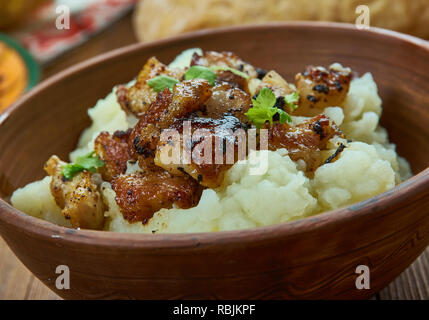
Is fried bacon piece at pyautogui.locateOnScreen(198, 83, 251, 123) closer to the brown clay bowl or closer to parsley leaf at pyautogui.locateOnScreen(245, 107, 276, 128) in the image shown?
parsley leaf at pyautogui.locateOnScreen(245, 107, 276, 128)

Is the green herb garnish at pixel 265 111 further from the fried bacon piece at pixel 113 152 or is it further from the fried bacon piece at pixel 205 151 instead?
the fried bacon piece at pixel 113 152

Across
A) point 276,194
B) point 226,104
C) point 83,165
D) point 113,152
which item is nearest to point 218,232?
point 276,194

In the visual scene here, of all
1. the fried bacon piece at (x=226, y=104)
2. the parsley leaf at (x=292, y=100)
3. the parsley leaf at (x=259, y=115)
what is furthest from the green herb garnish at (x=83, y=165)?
the parsley leaf at (x=292, y=100)
